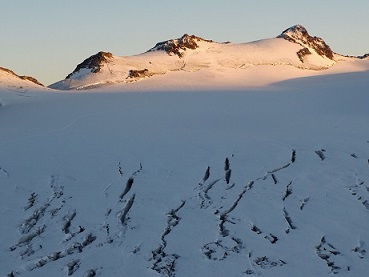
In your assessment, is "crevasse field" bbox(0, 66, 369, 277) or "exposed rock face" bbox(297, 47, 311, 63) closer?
"crevasse field" bbox(0, 66, 369, 277)

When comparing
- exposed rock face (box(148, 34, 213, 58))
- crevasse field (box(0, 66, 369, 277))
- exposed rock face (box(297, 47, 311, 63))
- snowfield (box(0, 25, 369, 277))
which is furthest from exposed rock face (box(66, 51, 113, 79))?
exposed rock face (box(297, 47, 311, 63))

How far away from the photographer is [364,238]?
10.1 m

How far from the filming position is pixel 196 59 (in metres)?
29.6

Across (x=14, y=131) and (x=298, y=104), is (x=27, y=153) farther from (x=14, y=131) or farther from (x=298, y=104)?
(x=298, y=104)

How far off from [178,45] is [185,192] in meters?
19.8

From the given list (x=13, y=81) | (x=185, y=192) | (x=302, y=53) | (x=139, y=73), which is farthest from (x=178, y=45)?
(x=185, y=192)

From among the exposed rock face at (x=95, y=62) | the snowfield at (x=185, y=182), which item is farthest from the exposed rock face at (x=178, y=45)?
the snowfield at (x=185, y=182)

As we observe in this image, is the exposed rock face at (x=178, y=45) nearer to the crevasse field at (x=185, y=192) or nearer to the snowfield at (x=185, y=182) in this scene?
the snowfield at (x=185, y=182)

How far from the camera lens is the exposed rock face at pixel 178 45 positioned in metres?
30.5

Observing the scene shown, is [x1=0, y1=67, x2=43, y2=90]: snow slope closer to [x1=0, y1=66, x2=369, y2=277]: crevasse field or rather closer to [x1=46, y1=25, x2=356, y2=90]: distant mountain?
[x1=46, y1=25, x2=356, y2=90]: distant mountain

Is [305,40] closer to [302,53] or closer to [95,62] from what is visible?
[302,53]

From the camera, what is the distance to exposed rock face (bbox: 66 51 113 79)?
93.0 ft

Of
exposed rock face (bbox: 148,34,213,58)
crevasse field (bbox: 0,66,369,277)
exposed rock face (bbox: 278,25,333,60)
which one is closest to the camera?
crevasse field (bbox: 0,66,369,277)

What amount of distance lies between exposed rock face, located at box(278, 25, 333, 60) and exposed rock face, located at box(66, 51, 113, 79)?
36.1 ft
